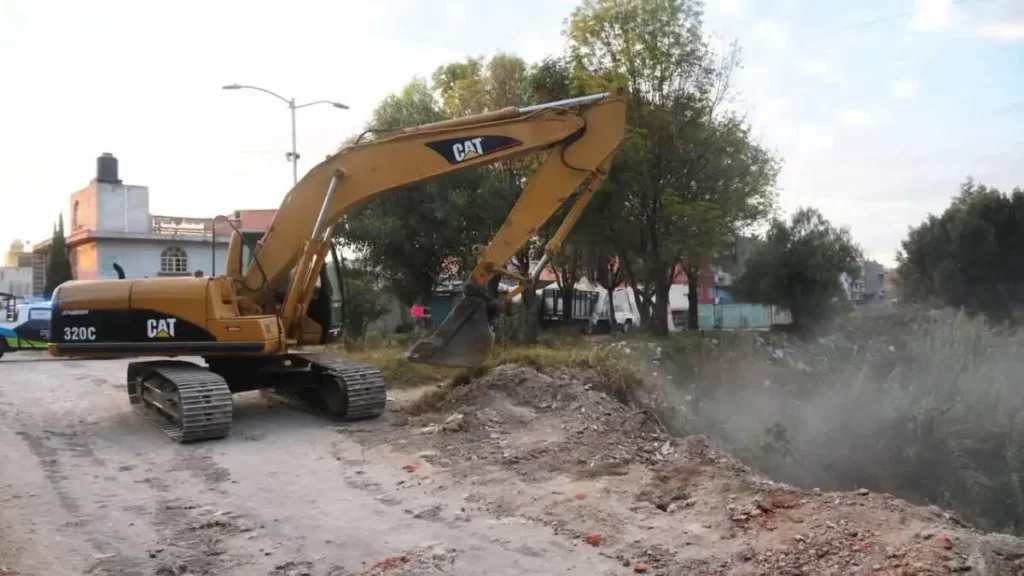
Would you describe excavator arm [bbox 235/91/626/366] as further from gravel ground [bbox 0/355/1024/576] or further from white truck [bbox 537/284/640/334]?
white truck [bbox 537/284/640/334]

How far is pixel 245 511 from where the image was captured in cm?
683

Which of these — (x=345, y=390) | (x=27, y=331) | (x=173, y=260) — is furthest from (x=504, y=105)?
(x=173, y=260)

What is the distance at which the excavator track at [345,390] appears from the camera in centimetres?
1056

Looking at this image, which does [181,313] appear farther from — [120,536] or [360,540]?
[360,540]

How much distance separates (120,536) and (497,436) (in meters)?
4.09

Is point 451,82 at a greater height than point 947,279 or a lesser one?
greater

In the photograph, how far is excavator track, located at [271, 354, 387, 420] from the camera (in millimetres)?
10562

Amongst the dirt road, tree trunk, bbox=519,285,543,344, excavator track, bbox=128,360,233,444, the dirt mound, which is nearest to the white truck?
tree trunk, bbox=519,285,543,344

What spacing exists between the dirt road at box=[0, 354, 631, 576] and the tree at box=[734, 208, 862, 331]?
24495 mm

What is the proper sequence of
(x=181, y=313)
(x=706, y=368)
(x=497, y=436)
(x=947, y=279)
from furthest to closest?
(x=947, y=279) → (x=706, y=368) → (x=181, y=313) → (x=497, y=436)

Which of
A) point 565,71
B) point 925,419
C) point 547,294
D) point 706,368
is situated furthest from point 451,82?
point 925,419

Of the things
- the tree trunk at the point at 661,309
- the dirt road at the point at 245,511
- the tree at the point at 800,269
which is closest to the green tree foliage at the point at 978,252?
the tree at the point at 800,269

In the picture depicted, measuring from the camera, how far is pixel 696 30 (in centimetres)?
2300

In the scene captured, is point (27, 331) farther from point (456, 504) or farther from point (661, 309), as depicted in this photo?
point (456, 504)
